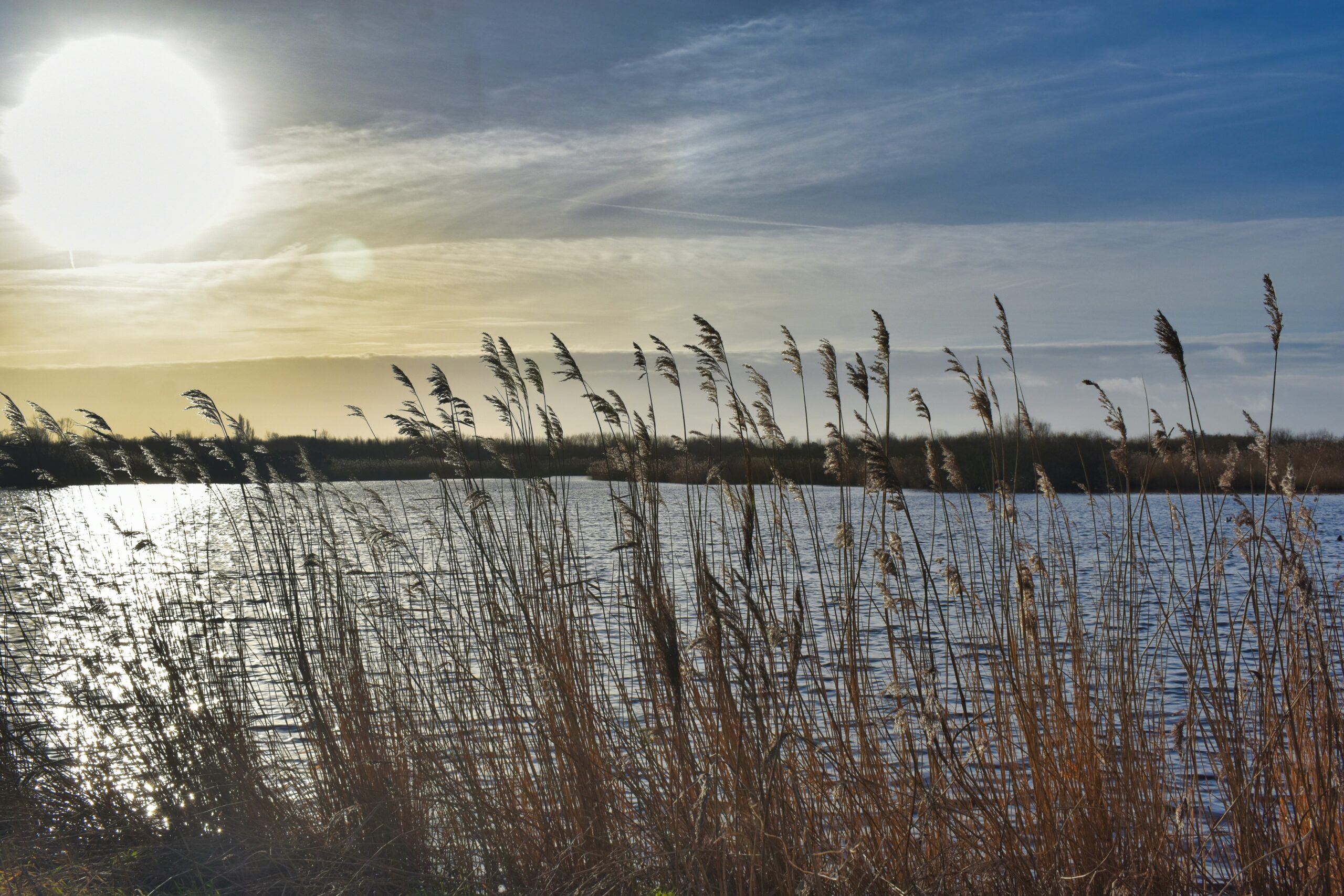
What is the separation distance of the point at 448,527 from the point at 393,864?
167cm

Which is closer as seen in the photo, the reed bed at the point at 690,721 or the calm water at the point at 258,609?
the reed bed at the point at 690,721

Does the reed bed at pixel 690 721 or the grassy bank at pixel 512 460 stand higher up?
the grassy bank at pixel 512 460

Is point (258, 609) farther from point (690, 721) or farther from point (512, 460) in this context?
point (690, 721)

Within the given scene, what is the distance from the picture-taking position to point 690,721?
3799mm

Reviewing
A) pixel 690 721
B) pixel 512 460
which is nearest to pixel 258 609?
pixel 512 460

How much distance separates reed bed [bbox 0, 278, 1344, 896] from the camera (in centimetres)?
327

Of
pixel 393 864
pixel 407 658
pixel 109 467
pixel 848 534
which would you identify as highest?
pixel 109 467

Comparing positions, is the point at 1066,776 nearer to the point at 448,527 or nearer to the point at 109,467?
the point at 448,527

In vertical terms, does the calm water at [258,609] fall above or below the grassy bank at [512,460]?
below

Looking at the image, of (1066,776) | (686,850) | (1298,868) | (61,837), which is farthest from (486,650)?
(1298,868)

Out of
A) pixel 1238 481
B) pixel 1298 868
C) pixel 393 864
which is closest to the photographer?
pixel 1298 868

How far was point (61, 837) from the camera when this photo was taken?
4.33 meters

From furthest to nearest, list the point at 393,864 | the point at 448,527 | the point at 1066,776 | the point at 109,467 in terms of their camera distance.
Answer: the point at 109,467, the point at 448,527, the point at 393,864, the point at 1066,776

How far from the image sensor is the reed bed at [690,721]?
10.7 feet
